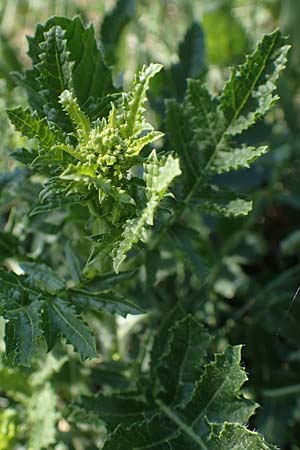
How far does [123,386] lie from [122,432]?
1.40 ft

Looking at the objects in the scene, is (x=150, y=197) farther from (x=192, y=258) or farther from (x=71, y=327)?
(x=192, y=258)

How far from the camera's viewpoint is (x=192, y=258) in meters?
1.74

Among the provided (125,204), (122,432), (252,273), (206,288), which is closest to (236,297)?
(252,273)

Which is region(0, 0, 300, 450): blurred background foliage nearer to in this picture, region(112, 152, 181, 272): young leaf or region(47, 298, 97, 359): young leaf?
region(47, 298, 97, 359): young leaf

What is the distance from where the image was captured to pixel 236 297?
2.45m

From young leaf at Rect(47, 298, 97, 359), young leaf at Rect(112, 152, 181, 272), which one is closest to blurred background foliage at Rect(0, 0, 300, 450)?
young leaf at Rect(47, 298, 97, 359)

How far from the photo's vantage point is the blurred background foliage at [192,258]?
71.7 inches

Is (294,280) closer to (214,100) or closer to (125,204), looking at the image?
(214,100)

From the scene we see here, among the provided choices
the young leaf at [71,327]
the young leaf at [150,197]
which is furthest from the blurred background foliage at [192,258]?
the young leaf at [150,197]

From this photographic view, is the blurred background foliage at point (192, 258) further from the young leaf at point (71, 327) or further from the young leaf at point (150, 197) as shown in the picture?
the young leaf at point (150, 197)

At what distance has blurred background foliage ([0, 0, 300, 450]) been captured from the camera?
182 centimetres

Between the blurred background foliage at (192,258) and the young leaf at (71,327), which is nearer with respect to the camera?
the young leaf at (71,327)

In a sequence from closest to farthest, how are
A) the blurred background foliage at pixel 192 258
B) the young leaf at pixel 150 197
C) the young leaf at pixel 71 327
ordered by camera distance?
the young leaf at pixel 150 197
the young leaf at pixel 71 327
the blurred background foliage at pixel 192 258

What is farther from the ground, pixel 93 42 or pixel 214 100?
pixel 93 42
